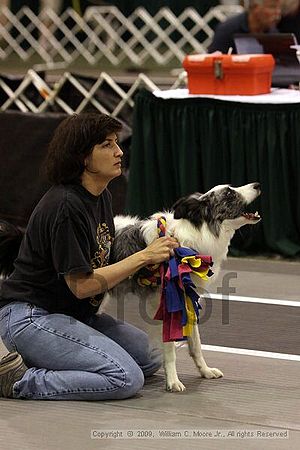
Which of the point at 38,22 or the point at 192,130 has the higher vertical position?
the point at 38,22

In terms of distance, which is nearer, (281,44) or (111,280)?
(111,280)

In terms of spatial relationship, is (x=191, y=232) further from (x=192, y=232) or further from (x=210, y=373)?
(x=210, y=373)

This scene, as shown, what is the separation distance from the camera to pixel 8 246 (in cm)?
370

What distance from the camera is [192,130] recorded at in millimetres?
5781

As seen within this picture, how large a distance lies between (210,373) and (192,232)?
60cm

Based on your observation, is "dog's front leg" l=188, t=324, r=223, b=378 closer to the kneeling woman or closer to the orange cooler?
the kneeling woman

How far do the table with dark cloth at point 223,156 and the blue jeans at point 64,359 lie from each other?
7.84 feet

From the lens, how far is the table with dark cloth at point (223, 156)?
5602 millimetres

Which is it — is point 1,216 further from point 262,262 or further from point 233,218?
point 233,218

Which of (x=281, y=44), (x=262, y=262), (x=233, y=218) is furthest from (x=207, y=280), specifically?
(x=281, y=44)

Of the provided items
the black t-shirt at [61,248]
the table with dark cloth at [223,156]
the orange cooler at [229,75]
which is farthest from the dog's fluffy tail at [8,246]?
the orange cooler at [229,75]

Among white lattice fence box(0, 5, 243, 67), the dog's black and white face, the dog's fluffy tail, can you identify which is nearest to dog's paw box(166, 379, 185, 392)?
the dog's black and white face

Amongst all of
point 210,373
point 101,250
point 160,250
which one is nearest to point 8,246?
point 101,250

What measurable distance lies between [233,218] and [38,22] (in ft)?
33.1
